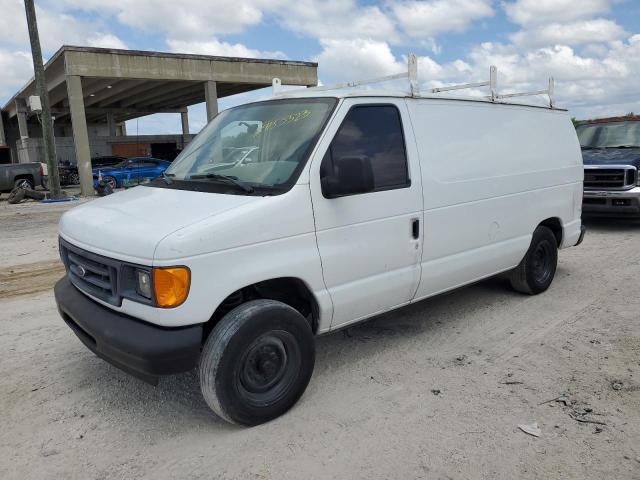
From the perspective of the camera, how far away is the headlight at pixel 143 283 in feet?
9.32

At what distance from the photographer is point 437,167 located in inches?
163

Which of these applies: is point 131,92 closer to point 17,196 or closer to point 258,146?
point 17,196

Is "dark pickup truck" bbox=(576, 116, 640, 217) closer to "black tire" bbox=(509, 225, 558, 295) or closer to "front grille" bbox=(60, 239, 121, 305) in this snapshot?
"black tire" bbox=(509, 225, 558, 295)

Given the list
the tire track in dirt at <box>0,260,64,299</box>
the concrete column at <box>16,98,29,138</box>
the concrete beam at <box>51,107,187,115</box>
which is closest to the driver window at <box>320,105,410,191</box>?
the tire track in dirt at <box>0,260,64,299</box>

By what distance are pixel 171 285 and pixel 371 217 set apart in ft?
4.90

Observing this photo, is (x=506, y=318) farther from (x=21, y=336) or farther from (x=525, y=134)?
(x=21, y=336)

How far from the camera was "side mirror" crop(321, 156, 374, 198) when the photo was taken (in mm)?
3340

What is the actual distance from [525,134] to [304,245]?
3031mm

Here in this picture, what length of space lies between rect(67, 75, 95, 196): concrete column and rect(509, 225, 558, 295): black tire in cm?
1911

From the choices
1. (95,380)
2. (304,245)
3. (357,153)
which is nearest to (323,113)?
(357,153)

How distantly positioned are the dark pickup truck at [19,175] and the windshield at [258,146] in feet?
58.4

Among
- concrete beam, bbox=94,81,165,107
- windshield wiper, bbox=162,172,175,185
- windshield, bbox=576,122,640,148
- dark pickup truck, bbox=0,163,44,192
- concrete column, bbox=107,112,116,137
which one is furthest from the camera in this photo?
concrete column, bbox=107,112,116,137

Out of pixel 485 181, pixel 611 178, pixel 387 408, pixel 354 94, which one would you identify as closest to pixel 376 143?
pixel 354 94

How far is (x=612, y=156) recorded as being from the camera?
970cm
